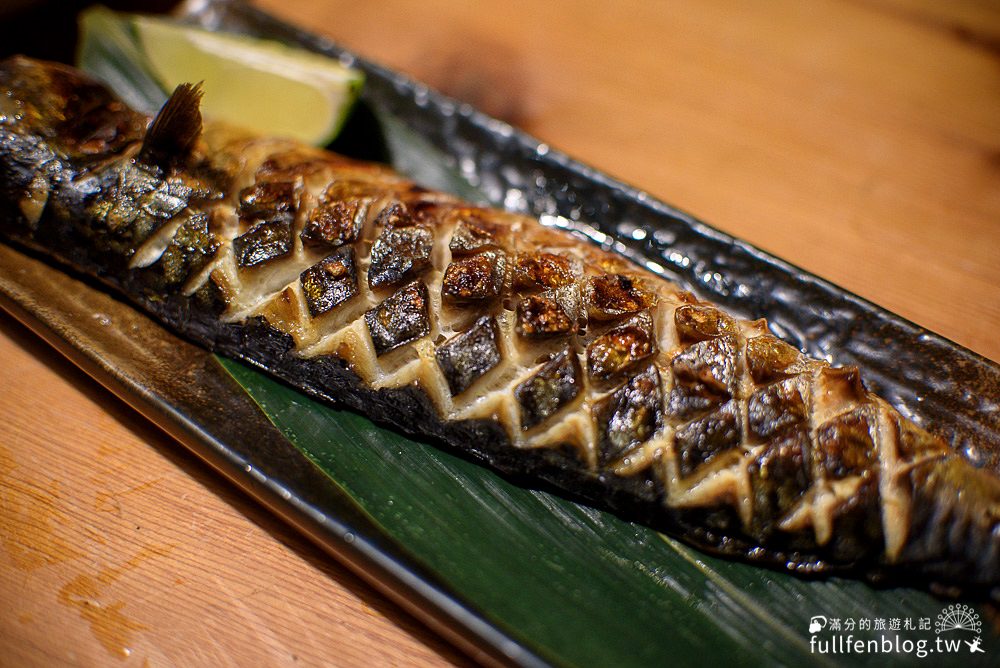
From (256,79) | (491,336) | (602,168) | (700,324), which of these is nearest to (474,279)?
(491,336)

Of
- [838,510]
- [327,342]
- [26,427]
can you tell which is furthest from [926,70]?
[26,427]

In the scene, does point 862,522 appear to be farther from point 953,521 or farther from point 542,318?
point 542,318

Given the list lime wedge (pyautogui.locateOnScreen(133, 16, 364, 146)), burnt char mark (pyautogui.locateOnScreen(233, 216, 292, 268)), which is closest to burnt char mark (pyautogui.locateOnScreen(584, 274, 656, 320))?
burnt char mark (pyautogui.locateOnScreen(233, 216, 292, 268))

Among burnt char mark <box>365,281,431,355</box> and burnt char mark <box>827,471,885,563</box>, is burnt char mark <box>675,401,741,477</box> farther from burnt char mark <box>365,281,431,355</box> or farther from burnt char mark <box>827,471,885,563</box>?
burnt char mark <box>365,281,431,355</box>

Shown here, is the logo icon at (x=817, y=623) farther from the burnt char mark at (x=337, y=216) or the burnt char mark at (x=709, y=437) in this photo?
the burnt char mark at (x=337, y=216)

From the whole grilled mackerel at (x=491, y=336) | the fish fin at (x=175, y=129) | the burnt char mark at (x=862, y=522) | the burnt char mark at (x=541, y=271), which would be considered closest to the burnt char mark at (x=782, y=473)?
the whole grilled mackerel at (x=491, y=336)

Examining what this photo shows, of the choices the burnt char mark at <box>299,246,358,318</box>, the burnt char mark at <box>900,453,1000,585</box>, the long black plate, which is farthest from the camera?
the long black plate
